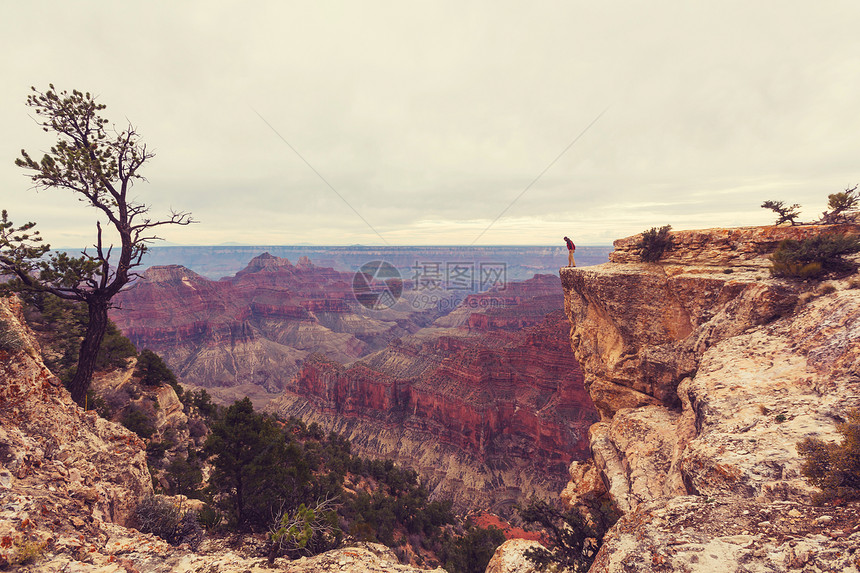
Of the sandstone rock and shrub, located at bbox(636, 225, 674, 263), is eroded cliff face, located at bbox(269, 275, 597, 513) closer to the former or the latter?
the sandstone rock

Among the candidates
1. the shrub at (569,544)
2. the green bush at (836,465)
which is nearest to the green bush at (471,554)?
the shrub at (569,544)

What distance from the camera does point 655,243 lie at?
12.5 m

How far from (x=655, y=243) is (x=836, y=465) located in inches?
387

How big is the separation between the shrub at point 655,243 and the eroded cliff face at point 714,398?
1.05ft

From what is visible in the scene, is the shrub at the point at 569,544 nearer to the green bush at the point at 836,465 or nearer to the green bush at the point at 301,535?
the green bush at the point at 301,535

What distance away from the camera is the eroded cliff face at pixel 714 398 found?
429 centimetres

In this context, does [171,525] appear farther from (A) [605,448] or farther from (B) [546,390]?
(B) [546,390]

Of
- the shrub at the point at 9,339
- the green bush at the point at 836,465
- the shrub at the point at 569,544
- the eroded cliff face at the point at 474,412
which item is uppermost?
the shrub at the point at 9,339

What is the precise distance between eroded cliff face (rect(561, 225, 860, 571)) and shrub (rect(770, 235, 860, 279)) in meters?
0.61

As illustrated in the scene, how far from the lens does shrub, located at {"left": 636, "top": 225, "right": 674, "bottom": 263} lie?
12359mm

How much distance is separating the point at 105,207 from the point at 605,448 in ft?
63.7

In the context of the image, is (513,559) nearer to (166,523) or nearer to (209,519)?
(209,519)

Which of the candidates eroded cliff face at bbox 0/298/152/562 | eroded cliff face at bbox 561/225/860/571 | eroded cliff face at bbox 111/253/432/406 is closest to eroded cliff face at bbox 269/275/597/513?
eroded cliff face at bbox 561/225/860/571

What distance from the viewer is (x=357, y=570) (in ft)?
22.9
